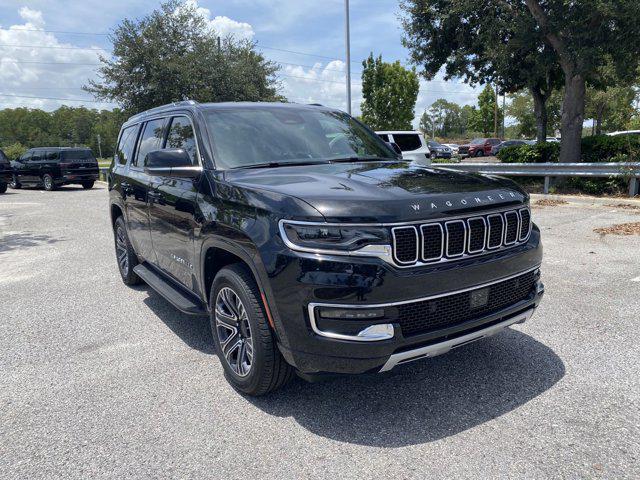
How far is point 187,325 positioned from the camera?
473 centimetres

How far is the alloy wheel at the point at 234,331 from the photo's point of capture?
3.21m

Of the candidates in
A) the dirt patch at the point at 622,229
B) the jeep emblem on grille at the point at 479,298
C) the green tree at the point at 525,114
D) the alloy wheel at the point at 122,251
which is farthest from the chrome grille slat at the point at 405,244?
the green tree at the point at 525,114

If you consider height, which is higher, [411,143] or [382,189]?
Result: [411,143]

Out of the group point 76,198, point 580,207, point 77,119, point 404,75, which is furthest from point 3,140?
point 580,207

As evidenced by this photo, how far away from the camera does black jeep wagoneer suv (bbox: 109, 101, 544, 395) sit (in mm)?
2621

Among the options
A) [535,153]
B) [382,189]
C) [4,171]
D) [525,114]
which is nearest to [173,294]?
[382,189]

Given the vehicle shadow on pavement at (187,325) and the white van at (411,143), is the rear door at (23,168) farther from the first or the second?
the vehicle shadow on pavement at (187,325)

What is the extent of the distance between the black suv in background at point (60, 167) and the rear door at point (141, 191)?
18.6 metres

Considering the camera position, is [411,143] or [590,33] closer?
[590,33]

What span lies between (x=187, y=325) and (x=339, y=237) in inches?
104

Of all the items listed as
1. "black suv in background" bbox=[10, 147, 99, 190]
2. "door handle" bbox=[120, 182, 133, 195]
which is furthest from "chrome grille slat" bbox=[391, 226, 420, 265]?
"black suv in background" bbox=[10, 147, 99, 190]

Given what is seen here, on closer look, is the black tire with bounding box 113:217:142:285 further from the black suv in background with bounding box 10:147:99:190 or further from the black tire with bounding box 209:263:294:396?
the black suv in background with bounding box 10:147:99:190

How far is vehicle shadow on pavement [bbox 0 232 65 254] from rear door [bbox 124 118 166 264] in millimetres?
4902

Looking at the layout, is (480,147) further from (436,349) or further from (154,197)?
(436,349)
